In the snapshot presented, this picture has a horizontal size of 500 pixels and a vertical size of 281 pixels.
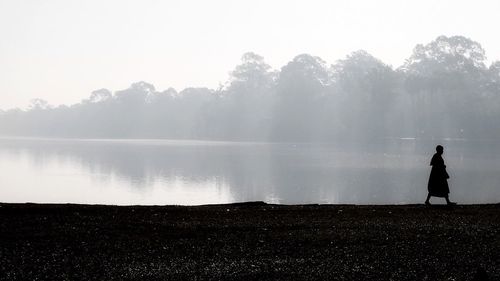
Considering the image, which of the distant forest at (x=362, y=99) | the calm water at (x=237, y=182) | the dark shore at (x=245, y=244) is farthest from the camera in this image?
the distant forest at (x=362, y=99)

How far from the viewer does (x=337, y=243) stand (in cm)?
1432

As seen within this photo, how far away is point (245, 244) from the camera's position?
14188 mm

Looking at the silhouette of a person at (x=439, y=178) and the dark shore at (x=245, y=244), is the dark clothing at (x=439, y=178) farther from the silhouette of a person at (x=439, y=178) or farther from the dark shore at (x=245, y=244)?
the dark shore at (x=245, y=244)

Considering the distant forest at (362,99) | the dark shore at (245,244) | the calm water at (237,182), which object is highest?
the distant forest at (362,99)

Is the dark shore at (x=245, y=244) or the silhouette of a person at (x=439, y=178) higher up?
the silhouette of a person at (x=439, y=178)

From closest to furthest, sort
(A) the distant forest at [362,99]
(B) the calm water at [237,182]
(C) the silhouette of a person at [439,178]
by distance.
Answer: (C) the silhouette of a person at [439,178], (B) the calm water at [237,182], (A) the distant forest at [362,99]

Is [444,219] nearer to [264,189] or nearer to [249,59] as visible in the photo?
[264,189]

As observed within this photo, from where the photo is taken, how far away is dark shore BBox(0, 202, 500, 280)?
11.8 meters

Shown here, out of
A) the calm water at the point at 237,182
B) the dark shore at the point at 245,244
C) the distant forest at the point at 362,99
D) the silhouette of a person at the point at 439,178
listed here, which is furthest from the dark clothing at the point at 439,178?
the distant forest at the point at 362,99

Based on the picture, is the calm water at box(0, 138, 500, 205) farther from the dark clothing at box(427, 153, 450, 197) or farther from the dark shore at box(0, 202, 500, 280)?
the dark shore at box(0, 202, 500, 280)

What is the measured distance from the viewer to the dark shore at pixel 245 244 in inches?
465

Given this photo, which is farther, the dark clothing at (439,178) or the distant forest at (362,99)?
the distant forest at (362,99)

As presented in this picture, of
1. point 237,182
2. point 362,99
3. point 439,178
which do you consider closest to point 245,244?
point 439,178

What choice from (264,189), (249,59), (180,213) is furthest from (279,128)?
(180,213)
